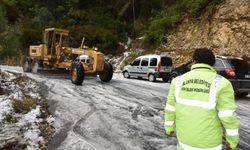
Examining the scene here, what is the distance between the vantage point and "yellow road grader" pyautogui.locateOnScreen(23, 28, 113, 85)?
62.2ft

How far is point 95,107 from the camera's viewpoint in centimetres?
1189

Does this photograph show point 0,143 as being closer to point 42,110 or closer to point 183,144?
point 42,110

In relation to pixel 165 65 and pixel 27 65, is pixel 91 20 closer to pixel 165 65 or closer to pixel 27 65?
pixel 27 65

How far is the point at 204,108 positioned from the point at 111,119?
21.0 ft

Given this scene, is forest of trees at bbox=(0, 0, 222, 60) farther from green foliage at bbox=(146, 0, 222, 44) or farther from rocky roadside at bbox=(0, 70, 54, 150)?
rocky roadside at bbox=(0, 70, 54, 150)

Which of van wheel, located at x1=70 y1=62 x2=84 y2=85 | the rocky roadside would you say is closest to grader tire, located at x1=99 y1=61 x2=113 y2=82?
van wheel, located at x1=70 y1=62 x2=84 y2=85

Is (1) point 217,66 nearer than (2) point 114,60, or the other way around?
(1) point 217,66

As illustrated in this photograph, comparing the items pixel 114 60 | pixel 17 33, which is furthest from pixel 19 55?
pixel 114 60

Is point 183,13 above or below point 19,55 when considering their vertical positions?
above

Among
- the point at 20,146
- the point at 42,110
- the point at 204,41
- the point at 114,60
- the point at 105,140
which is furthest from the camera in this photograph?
the point at 114,60

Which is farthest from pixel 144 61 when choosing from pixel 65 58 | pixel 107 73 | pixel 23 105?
pixel 23 105

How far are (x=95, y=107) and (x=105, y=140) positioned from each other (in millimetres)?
3819

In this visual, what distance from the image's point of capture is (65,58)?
21750 millimetres

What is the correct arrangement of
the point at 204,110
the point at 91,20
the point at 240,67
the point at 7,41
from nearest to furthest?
the point at 204,110 < the point at 240,67 < the point at 7,41 < the point at 91,20
